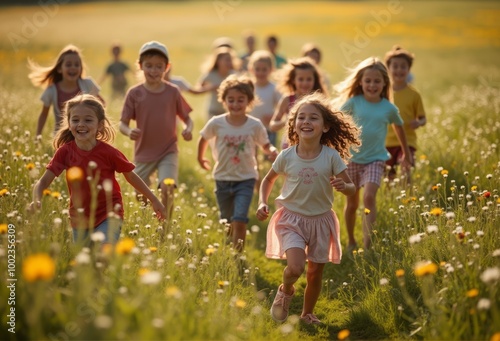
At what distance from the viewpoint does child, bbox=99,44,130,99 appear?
54.8ft

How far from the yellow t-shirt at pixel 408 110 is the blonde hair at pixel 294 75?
1034 mm

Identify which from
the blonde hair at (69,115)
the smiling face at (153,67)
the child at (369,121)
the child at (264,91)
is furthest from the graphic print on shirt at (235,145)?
the child at (264,91)

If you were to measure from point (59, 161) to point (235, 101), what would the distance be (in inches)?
95.6

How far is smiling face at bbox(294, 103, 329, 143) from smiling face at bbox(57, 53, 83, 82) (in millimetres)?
4006

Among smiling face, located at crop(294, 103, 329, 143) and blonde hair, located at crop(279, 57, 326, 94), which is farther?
blonde hair, located at crop(279, 57, 326, 94)

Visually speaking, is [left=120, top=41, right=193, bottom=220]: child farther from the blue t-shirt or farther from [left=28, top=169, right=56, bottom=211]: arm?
[left=28, top=169, right=56, bottom=211]: arm

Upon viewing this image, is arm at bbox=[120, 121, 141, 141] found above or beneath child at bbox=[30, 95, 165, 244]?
above

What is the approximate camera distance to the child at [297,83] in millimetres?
8680

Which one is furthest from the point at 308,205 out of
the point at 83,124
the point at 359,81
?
the point at 359,81

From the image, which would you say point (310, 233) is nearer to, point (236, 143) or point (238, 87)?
point (236, 143)

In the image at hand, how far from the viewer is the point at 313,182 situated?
578 cm

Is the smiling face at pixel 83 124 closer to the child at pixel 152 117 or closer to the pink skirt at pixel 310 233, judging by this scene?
the pink skirt at pixel 310 233

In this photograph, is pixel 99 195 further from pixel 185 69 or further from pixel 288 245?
pixel 185 69

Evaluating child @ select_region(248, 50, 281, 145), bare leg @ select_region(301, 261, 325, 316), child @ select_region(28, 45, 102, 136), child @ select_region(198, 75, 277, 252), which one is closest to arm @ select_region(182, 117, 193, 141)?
child @ select_region(198, 75, 277, 252)
